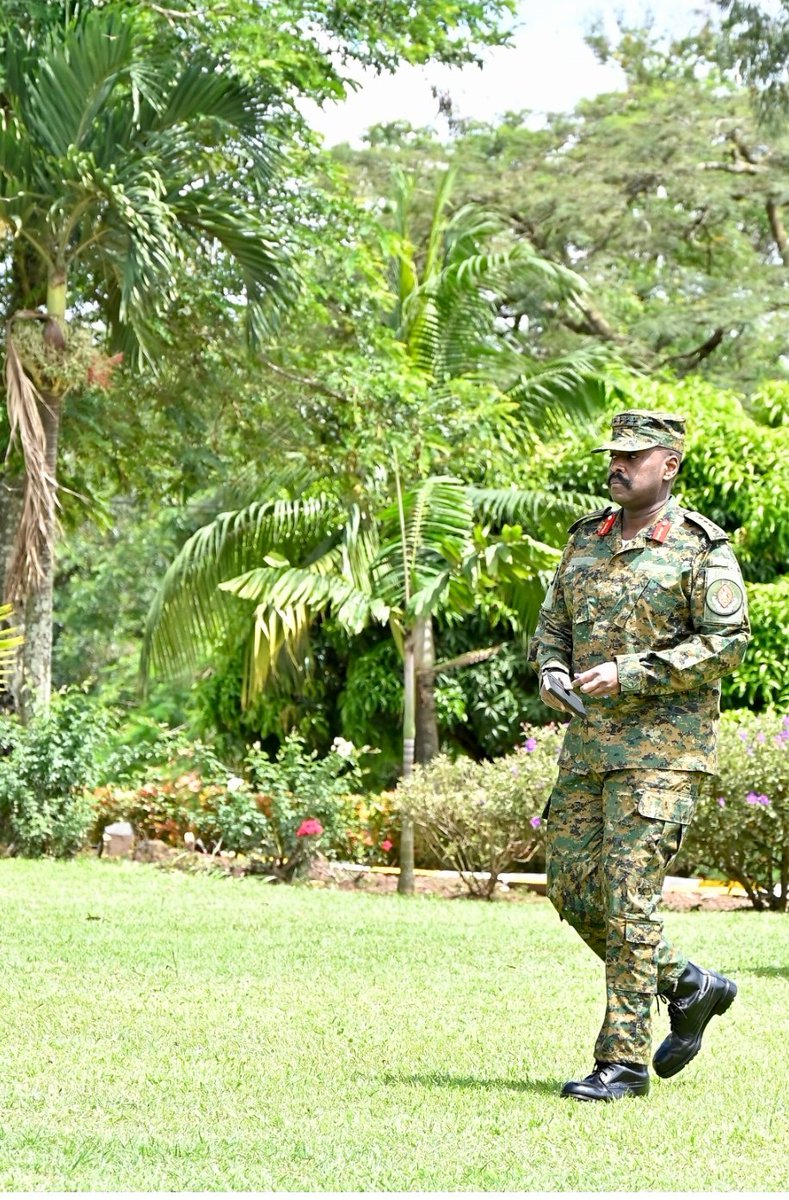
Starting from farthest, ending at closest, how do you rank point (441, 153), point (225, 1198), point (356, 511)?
point (441, 153) < point (356, 511) < point (225, 1198)

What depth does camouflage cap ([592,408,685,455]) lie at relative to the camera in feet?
17.0

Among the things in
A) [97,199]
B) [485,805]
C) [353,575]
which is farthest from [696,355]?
[485,805]

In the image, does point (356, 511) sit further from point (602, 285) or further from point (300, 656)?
point (602, 285)

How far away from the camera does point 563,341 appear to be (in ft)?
80.2

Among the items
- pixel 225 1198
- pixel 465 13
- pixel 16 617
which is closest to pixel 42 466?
pixel 16 617

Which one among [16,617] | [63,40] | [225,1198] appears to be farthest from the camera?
[16,617]

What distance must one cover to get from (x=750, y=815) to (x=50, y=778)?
5.67m

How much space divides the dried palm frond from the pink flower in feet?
10.3

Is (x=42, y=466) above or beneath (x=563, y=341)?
beneath

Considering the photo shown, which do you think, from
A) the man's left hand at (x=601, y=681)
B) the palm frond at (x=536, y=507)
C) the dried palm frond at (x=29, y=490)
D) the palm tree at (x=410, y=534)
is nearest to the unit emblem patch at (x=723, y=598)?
the man's left hand at (x=601, y=681)

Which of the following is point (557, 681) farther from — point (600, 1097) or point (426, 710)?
point (426, 710)

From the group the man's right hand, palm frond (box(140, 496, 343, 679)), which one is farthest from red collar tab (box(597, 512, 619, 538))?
palm frond (box(140, 496, 343, 679))

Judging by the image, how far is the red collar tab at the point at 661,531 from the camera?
513 centimetres

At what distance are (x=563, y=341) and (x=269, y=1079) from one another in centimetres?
2030
